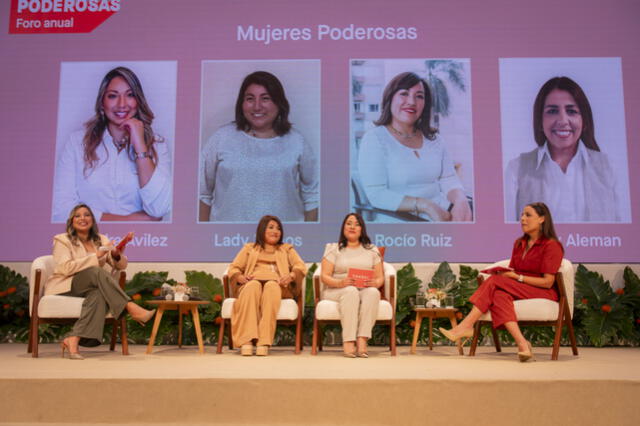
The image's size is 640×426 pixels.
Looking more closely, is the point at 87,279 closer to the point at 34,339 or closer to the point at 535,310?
the point at 34,339

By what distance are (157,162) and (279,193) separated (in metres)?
1.15

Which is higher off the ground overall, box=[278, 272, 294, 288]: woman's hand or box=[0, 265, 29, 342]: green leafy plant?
box=[278, 272, 294, 288]: woman's hand

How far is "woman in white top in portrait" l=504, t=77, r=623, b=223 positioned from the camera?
556 centimetres

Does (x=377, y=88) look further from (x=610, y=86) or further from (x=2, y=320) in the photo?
(x=2, y=320)

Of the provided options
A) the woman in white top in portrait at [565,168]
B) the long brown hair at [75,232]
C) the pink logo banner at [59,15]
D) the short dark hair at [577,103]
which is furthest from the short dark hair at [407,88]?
the pink logo banner at [59,15]

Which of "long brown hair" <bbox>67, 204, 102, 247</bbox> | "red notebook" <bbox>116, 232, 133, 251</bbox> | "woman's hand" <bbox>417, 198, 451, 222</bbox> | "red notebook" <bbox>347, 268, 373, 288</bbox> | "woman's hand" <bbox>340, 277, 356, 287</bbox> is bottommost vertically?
"woman's hand" <bbox>340, 277, 356, 287</bbox>

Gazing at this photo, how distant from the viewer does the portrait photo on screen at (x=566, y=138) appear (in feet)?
18.3

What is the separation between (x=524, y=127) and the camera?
223 inches

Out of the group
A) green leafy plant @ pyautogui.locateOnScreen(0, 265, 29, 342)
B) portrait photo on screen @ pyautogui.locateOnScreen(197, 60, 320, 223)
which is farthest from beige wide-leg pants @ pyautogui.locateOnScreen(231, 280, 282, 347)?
green leafy plant @ pyautogui.locateOnScreen(0, 265, 29, 342)

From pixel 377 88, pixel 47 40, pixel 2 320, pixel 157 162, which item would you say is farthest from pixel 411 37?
pixel 2 320
